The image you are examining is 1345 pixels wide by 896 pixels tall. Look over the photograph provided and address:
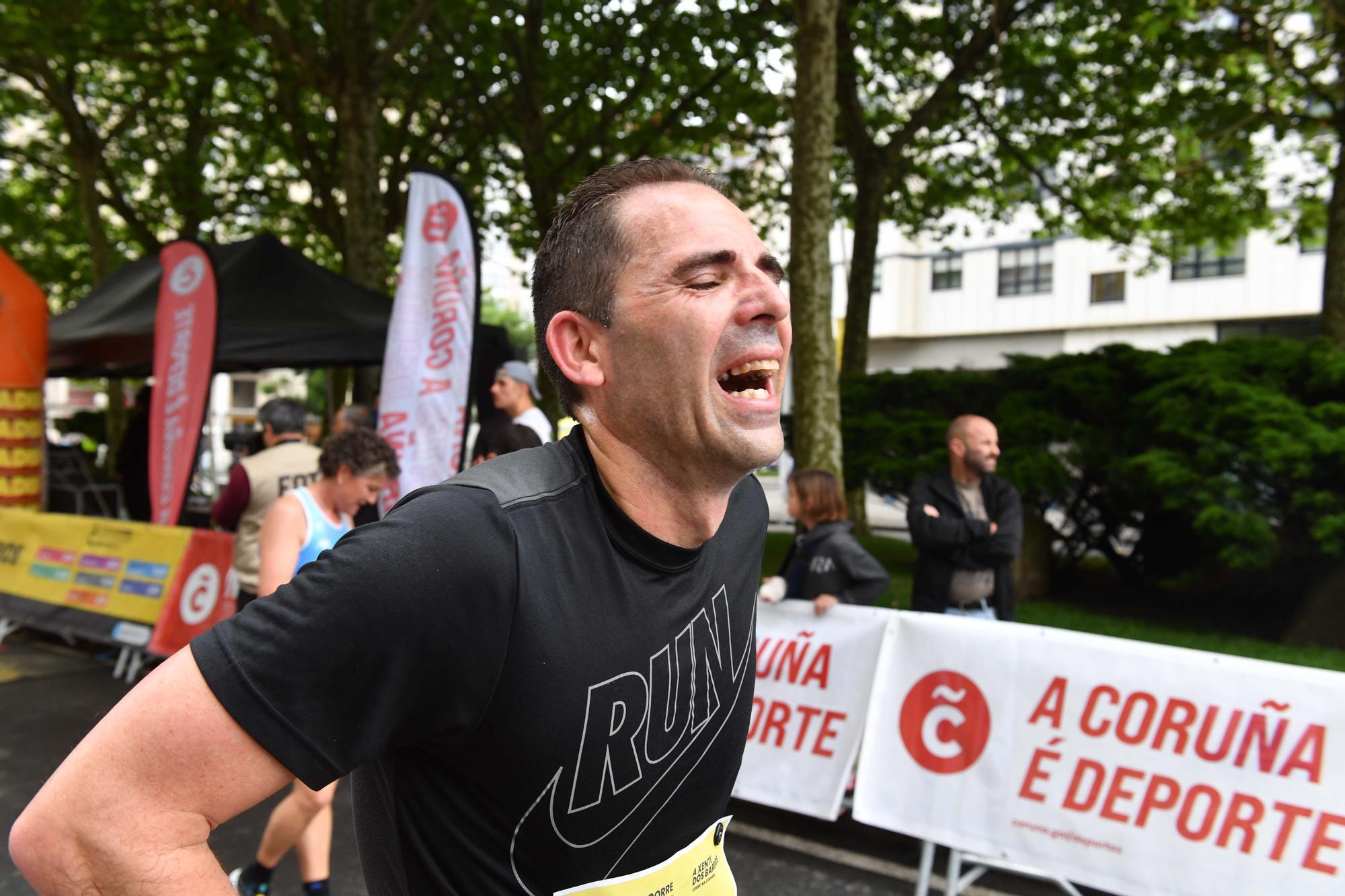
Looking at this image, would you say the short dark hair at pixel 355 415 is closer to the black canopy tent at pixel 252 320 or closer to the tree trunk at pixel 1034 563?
the black canopy tent at pixel 252 320

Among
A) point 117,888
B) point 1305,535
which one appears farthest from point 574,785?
point 1305,535

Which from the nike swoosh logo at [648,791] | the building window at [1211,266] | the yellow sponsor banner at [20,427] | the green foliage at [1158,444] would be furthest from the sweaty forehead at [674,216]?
the building window at [1211,266]

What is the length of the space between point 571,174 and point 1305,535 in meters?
10.6

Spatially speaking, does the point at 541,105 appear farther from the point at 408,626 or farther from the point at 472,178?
the point at 408,626

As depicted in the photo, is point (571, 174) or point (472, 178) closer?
point (571, 174)

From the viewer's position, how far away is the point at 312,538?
13.6 feet

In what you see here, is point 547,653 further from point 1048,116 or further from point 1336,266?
point 1048,116

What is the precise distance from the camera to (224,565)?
24.1 feet

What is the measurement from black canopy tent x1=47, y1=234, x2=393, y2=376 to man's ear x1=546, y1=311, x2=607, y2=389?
330 inches

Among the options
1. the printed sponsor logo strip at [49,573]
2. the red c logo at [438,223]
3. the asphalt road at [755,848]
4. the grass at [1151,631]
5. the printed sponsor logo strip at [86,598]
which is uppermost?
the red c logo at [438,223]

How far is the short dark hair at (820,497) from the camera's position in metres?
A: 5.63

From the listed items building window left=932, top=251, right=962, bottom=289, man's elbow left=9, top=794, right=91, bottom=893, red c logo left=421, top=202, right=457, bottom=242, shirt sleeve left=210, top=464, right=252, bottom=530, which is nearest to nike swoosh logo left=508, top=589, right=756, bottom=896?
man's elbow left=9, top=794, right=91, bottom=893

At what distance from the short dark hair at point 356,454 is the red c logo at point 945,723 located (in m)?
2.45

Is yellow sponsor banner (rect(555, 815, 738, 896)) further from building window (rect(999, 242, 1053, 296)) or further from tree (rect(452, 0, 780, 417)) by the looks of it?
building window (rect(999, 242, 1053, 296))
